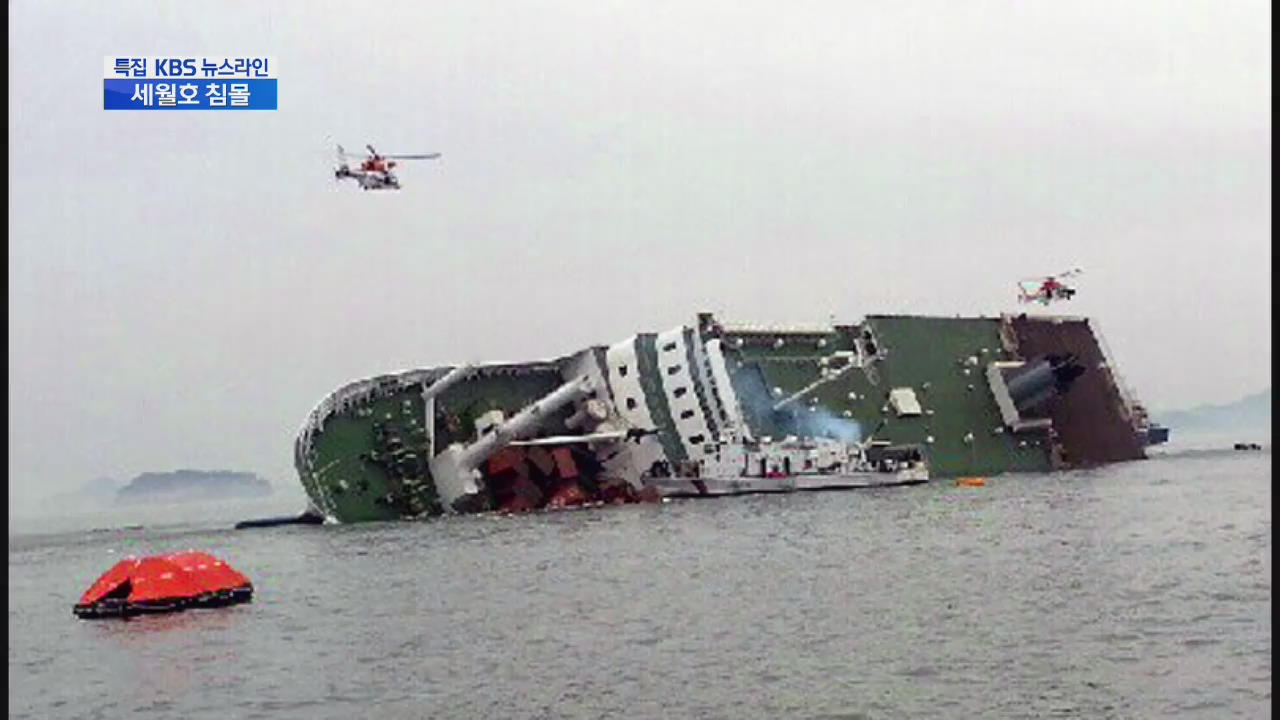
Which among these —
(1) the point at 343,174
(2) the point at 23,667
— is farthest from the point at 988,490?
(2) the point at 23,667

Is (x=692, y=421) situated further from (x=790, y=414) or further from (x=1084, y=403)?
(x=1084, y=403)

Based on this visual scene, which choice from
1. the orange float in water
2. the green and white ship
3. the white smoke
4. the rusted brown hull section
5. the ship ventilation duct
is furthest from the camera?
the rusted brown hull section

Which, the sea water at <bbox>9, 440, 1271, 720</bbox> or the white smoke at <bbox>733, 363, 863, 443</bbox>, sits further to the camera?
the white smoke at <bbox>733, 363, 863, 443</bbox>

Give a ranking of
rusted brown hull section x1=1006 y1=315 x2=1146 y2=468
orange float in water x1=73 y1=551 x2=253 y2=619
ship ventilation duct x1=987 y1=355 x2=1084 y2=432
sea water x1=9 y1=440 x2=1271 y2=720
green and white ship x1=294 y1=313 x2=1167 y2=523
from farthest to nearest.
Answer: rusted brown hull section x1=1006 y1=315 x2=1146 y2=468 < ship ventilation duct x1=987 y1=355 x2=1084 y2=432 < green and white ship x1=294 y1=313 x2=1167 y2=523 < orange float in water x1=73 y1=551 x2=253 y2=619 < sea water x1=9 y1=440 x2=1271 y2=720

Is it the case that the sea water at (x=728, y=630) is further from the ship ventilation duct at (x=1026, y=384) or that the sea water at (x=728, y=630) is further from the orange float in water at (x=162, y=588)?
the ship ventilation duct at (x=1026, y=384)

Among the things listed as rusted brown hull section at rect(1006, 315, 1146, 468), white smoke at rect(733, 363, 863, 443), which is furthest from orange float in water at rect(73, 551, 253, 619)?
rusted brown hull section at rect(1006, 315, 1146, 468)

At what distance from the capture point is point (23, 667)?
36.5 m

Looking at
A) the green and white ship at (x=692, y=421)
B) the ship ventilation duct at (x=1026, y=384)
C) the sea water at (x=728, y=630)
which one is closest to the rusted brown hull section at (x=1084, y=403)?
the green and white ship at (x=692, y=421)

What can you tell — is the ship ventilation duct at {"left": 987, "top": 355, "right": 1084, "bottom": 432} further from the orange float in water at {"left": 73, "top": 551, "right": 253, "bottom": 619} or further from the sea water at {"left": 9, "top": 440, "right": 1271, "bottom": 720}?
the orange float in water at {"left": 73, "top": 551, "right": 253, "bottom": 619}

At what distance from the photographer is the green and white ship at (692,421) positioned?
9981 cm

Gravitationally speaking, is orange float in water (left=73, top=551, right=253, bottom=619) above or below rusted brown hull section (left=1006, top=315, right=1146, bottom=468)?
below

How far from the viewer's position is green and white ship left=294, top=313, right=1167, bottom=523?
99812mm

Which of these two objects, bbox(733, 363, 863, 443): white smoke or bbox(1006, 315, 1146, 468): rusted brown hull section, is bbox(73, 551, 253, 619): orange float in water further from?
bbox(1006, 315, 1146, 468): rusted brown hull section

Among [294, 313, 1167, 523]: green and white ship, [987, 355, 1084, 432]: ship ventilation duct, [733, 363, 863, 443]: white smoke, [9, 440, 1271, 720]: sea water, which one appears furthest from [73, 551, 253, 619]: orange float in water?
[987, 355, 1084, 432]: ship ventilation duct
